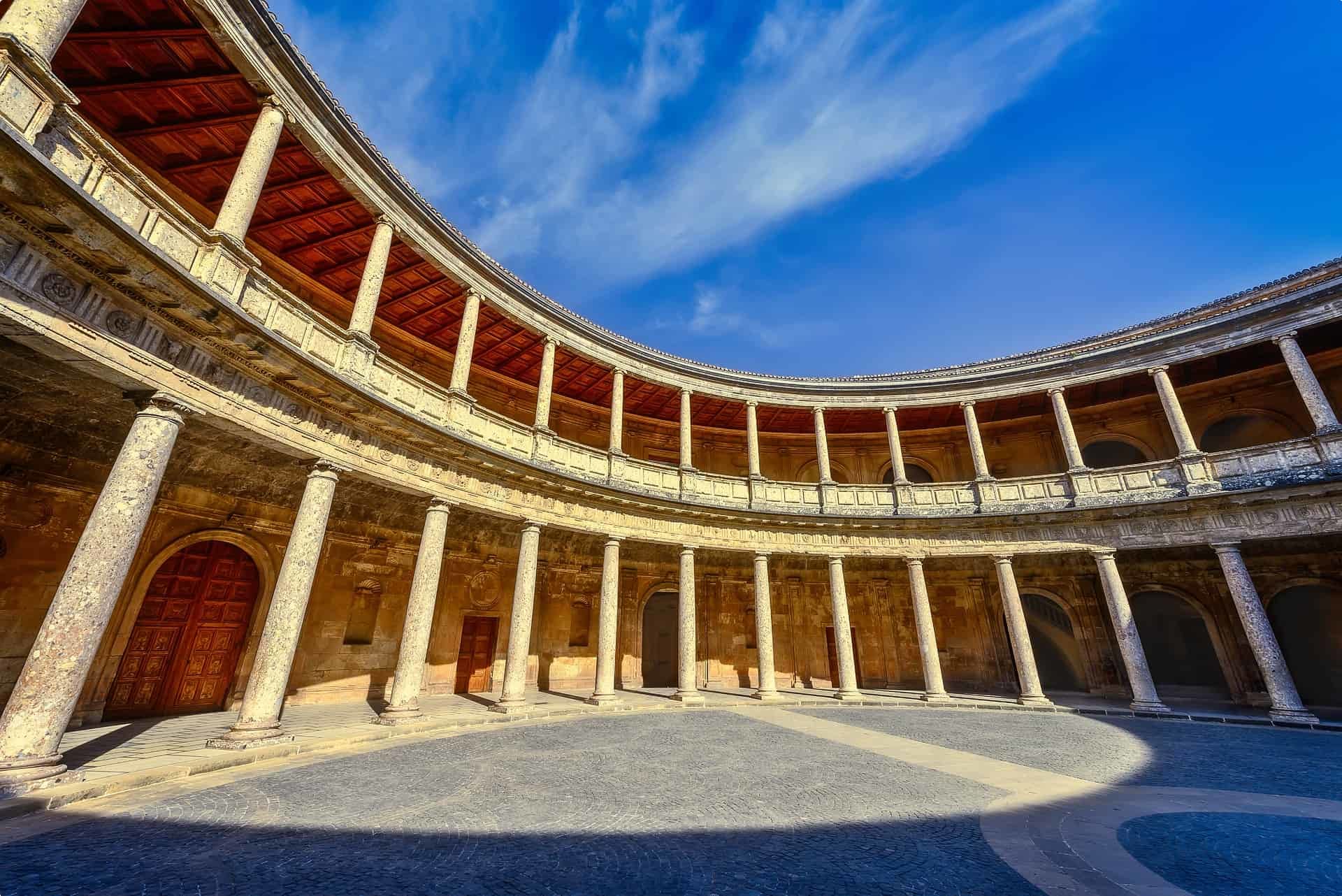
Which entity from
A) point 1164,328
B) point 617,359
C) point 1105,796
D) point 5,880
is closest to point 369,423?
point 5,880

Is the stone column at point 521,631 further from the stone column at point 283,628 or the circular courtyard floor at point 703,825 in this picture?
the stone column at point 283,628

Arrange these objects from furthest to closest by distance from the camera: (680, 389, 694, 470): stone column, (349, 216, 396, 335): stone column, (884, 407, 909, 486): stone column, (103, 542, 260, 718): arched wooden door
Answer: (884, 407, 909, 486): stone column
(680, 389, 694, 470): stone column
(349, 216, 396, 335): stone column
(103, 542, 260, 718): arched wooden door

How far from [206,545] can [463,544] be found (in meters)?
5.10

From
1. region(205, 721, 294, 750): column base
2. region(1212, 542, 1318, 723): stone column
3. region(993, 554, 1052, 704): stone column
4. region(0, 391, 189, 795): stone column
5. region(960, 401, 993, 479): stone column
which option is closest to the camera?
region(0, 391, 189, 795): stone column

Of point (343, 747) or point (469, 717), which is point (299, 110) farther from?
point (469, 717)

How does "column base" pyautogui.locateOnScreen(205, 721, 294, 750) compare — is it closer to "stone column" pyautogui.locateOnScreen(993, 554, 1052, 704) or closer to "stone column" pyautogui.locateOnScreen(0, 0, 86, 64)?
"stone column" pyautogui.locateOnScreen(0, 0, 86, 64)

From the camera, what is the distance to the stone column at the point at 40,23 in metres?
4.75

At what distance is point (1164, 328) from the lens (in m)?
14.3

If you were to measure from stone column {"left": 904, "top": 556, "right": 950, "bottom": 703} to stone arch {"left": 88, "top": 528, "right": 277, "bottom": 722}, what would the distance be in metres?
14.9

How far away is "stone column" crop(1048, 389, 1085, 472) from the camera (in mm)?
Answer: 14203

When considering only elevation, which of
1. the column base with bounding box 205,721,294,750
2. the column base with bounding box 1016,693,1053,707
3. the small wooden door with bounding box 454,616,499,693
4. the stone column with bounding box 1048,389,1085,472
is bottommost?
the column base with bounding box 1016,693,1053,707

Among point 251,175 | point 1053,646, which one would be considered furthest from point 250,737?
point 1053,646

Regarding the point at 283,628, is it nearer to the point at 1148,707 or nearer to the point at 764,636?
the point at 764,636

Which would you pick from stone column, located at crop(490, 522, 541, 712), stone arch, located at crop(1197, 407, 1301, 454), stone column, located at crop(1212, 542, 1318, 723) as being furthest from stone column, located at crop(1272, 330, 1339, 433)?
stone column, located at crop(490, 522, 541, 712)
